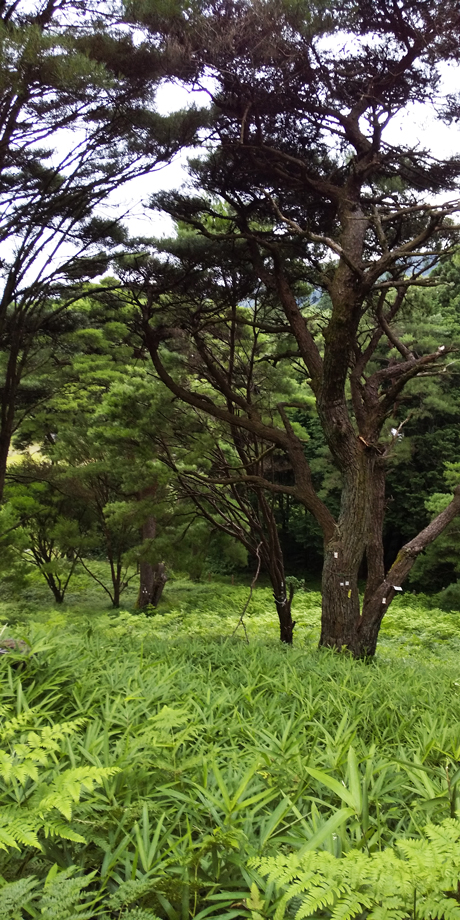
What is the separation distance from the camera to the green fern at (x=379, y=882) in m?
0.96

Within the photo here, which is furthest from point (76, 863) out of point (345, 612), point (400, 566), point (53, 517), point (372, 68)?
point (53, 517)

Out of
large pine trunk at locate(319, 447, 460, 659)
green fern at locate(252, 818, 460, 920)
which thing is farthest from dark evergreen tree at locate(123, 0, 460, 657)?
green fern at locate(252, 818, 460, 920)

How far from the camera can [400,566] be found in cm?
570

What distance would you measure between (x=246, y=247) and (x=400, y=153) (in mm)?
1716

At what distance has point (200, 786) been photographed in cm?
149

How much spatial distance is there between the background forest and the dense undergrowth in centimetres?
1

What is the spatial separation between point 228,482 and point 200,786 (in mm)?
4231

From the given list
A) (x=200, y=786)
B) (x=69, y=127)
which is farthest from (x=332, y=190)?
(x=200, y=786)

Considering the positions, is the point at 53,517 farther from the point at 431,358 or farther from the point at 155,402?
the point at 431,358

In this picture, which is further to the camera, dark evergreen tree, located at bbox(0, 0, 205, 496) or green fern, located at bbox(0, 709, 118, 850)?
dark evergreen tree, located at bbox(0, 0, 205, 496)

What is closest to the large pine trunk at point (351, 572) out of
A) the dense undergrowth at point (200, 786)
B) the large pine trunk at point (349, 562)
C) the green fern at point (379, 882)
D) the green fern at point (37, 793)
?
the large pine trunk at point (349, 562)

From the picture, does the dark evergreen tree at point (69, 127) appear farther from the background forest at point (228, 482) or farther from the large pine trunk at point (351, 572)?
the large pine trunk at point (351, 572)

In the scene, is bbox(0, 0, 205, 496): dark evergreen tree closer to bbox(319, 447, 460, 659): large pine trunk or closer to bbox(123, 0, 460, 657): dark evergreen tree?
bbox(123, 0, 460, 657): dark evergreen tree

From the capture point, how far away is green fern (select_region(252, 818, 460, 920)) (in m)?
0.96
